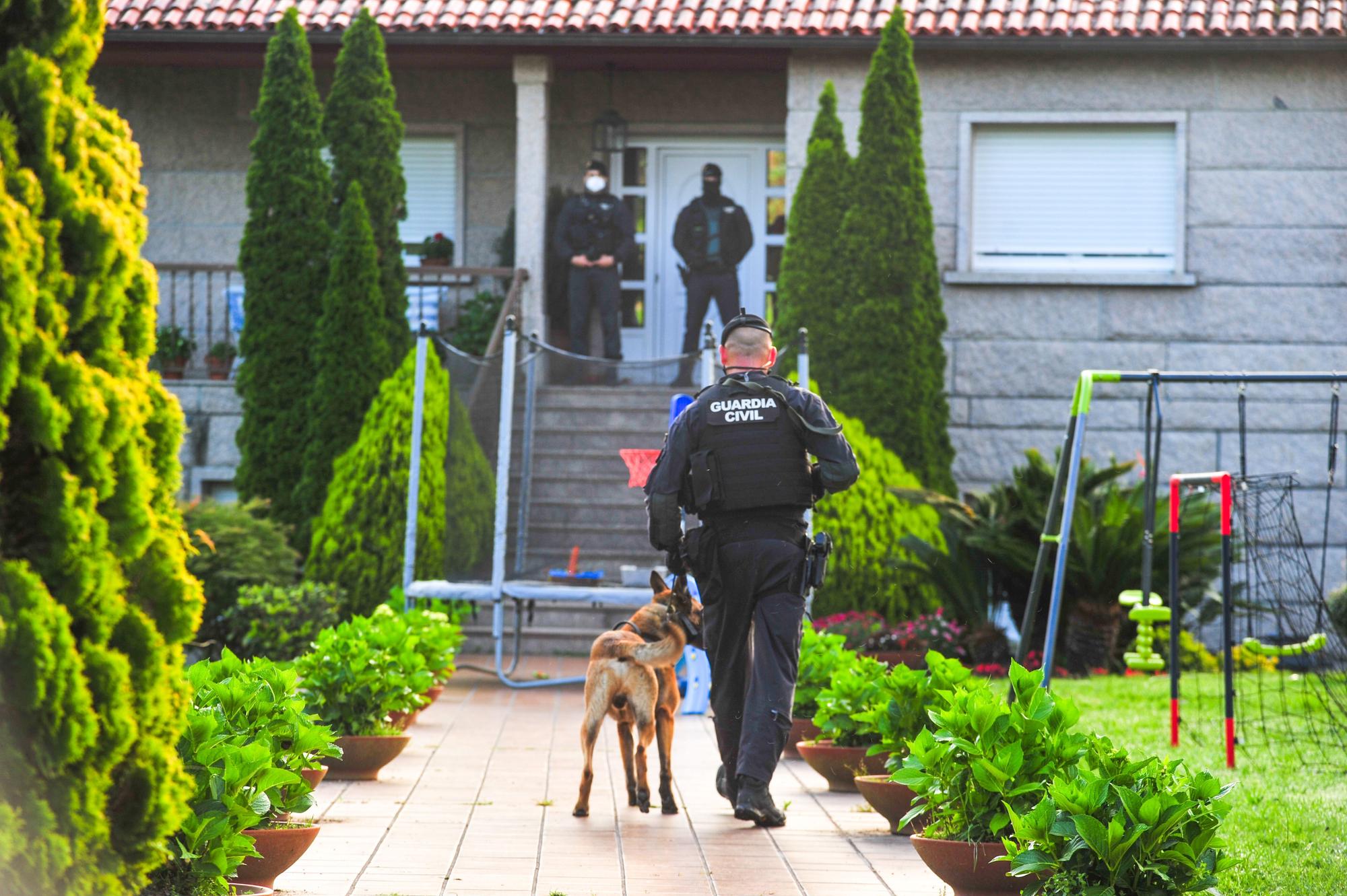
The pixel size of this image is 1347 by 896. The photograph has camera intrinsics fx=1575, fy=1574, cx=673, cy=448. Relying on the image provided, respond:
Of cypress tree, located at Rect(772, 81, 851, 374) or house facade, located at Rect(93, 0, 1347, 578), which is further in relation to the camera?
house facade, located at Rect(93, 0, 1347, 578)

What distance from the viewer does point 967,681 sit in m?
6.06

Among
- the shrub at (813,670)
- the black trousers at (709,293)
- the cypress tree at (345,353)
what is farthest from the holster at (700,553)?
the black trousers at (709,293)

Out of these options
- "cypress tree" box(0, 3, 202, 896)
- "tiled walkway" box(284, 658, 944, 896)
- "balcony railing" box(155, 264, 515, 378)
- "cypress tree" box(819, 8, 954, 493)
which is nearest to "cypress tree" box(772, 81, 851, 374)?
"cypress tree" box(819, 8, 954, 493)

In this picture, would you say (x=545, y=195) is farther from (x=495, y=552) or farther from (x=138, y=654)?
(x=138, y=654)

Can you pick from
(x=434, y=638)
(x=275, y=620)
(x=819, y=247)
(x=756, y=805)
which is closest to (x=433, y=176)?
(x=819, y=247)

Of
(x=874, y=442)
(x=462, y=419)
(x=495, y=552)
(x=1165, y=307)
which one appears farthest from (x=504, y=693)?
(x=1165, y=307)

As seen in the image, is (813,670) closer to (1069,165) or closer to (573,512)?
(573,512)

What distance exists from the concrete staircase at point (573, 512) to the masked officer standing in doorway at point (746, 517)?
5905mm

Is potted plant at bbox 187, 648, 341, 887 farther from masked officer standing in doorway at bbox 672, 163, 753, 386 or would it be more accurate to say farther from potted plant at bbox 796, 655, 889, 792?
masked officer standing in doorway at bbox 672, 163, 753, 386

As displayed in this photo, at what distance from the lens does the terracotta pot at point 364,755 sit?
7.18 meters

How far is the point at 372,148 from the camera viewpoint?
13766 millimetres

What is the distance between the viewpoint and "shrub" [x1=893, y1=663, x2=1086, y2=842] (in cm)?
468

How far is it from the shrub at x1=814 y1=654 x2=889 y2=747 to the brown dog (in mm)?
690

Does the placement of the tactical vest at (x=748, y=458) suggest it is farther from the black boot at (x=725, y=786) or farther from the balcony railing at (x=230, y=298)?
the balcony railing at (x=230, y=298)
